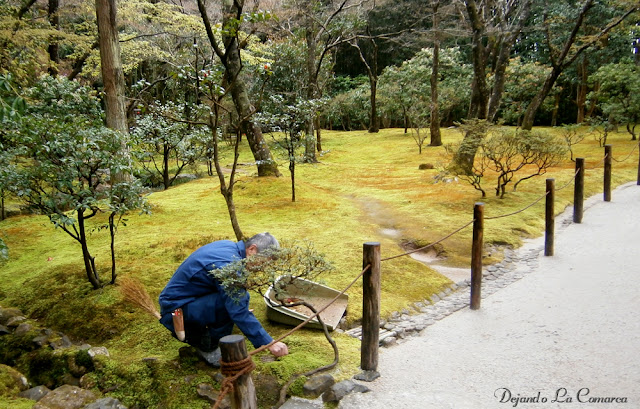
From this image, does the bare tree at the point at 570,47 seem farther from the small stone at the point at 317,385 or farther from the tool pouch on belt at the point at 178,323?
the tool pouch on belt at the point at 178,323

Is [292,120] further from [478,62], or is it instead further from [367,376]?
[367,376]

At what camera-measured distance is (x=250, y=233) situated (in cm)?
743

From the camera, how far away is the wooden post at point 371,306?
357cm

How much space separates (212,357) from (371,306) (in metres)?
1.40

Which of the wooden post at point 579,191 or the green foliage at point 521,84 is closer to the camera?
the wooden post at point 579,191

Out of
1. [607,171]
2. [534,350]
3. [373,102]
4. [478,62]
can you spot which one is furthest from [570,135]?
[534,350]

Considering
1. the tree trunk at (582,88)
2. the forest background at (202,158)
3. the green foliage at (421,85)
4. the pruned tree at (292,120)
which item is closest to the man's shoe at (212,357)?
the forest background at (202,158)

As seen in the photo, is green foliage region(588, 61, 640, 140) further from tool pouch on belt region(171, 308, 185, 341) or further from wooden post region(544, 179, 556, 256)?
tool pouch on belt region(171, 308, 185, 341)

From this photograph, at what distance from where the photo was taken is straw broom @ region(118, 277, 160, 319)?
4.44m

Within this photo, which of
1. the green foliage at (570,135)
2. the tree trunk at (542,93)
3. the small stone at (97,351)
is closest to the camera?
the small stone at (97,351)

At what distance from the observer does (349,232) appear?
786 cm

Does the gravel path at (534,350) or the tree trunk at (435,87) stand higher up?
the tree trunk at (435,87)

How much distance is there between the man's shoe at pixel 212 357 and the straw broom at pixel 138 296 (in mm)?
814

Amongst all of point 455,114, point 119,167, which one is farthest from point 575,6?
point 119,167
